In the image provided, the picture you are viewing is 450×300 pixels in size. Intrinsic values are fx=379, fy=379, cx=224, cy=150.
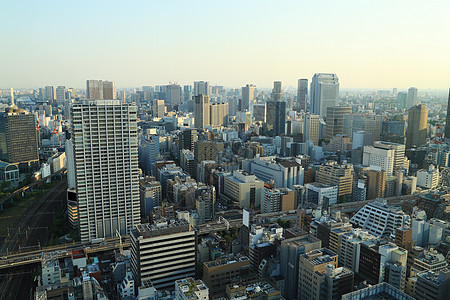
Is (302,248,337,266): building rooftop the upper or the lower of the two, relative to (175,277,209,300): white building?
upper

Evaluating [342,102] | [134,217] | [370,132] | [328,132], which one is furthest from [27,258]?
[342,102]

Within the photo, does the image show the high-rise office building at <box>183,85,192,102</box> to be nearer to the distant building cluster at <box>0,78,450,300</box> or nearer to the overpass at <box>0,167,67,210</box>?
the distant building cluster at <box>0,78,450,300</box>

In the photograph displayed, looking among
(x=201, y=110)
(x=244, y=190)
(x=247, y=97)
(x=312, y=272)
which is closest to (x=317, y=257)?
(x=312, y=272)

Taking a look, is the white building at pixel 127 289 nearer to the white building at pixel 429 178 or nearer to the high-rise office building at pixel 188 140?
the white building at pixel 429 178

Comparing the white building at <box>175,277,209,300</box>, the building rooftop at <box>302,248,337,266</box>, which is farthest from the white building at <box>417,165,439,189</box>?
the white building at <box>175,277,209,300</box>

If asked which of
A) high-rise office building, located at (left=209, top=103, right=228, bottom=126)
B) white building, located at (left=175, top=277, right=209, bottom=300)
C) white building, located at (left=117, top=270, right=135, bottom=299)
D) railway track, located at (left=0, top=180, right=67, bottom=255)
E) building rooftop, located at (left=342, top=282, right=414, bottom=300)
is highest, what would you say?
high-rise office building, located at (left=209, top=103, right=228, bottom=126)

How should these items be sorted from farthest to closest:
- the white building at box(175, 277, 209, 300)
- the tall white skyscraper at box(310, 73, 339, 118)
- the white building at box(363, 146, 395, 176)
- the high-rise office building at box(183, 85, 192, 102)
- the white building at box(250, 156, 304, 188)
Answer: the high-rise office building at box(183, 85, 192, 102) < the tall white skyscraper at box(310, 73, 339, 118) < the white building at box(363, 146, 395, 176) < the white building at box(250, 156, 304, 188) < the white building at box(175, 277, 209, 300)
